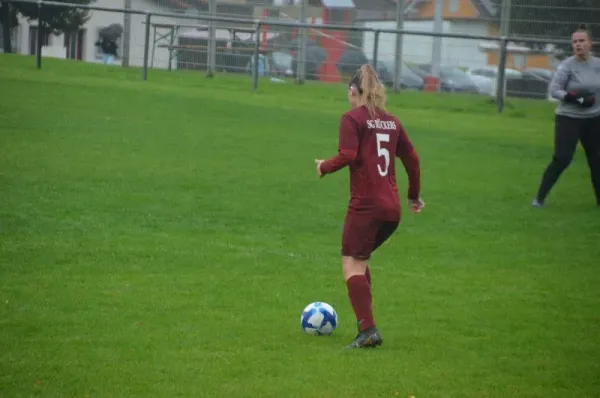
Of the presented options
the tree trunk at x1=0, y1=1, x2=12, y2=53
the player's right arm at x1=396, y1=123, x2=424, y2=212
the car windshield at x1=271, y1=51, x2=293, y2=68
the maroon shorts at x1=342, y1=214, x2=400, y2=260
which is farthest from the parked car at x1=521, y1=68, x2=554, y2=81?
the maroon shorts at x1=342, y1=214, x2=400, y2=260

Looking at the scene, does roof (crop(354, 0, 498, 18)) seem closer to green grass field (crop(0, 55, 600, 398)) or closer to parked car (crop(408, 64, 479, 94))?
parked car (crop(408, 64, 479, 94))

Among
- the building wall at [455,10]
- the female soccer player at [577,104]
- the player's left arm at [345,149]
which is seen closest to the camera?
the player's left arm at [345,149]

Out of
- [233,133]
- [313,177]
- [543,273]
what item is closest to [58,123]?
[233,133]

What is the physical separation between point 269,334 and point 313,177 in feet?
27.1

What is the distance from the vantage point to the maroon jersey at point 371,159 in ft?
23.9

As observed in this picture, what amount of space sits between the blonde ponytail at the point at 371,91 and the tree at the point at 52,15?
2275cm

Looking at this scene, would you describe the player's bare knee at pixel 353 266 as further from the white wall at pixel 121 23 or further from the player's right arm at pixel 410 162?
the white wall at pixel 121 23

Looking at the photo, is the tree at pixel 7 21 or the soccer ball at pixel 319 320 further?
the tree at pixel 7 21

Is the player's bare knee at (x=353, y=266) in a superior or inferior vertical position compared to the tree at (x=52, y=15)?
inferior

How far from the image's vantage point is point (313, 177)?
1585 centimetres

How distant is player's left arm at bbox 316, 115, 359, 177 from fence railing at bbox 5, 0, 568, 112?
19.0 metres

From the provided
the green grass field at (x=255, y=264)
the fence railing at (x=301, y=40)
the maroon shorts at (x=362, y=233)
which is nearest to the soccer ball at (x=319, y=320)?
the green grass field at (x=255, y=264)

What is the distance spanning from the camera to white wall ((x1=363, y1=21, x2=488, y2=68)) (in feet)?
91.7

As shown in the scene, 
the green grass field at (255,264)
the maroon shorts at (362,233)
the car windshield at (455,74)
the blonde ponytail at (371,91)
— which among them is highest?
the blonde ponytail at (371,91)
